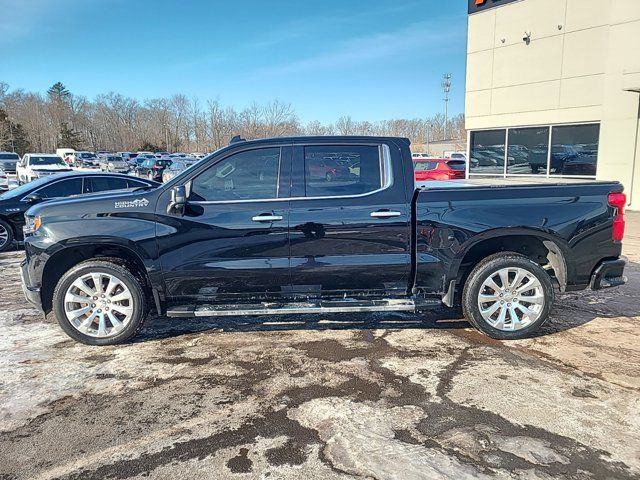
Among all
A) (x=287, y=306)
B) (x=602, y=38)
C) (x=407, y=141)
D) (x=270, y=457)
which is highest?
(x=602, y=38)

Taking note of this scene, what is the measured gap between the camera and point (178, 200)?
14.7 feet

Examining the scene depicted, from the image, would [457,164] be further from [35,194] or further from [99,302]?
[99,302]

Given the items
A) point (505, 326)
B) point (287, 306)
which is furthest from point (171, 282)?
point (505, 326)

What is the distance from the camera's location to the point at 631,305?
5.85 meters

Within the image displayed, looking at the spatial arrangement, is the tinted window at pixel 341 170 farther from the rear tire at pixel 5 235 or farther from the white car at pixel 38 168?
the white car at pixel 38 168

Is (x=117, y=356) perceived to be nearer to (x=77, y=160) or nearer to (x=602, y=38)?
(x=602, y=38)

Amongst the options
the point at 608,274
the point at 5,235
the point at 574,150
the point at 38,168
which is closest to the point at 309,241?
the point at 608,274

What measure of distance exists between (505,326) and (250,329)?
2654 millimetres

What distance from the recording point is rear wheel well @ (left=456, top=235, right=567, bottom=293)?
486cm

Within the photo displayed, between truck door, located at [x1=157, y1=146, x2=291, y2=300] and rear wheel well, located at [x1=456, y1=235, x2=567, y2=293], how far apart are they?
1873 mm

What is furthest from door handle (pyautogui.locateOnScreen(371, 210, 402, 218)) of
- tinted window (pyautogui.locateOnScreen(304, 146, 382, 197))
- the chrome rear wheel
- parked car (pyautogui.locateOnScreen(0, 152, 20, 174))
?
parked car (pyautogui.locateOnScreen(0, 152, 20, 174))

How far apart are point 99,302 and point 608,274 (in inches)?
201

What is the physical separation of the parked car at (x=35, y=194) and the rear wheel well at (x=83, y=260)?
481 cm

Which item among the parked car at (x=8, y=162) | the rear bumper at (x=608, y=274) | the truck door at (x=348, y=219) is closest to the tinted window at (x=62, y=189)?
the truck door at (x=348, y=219)
